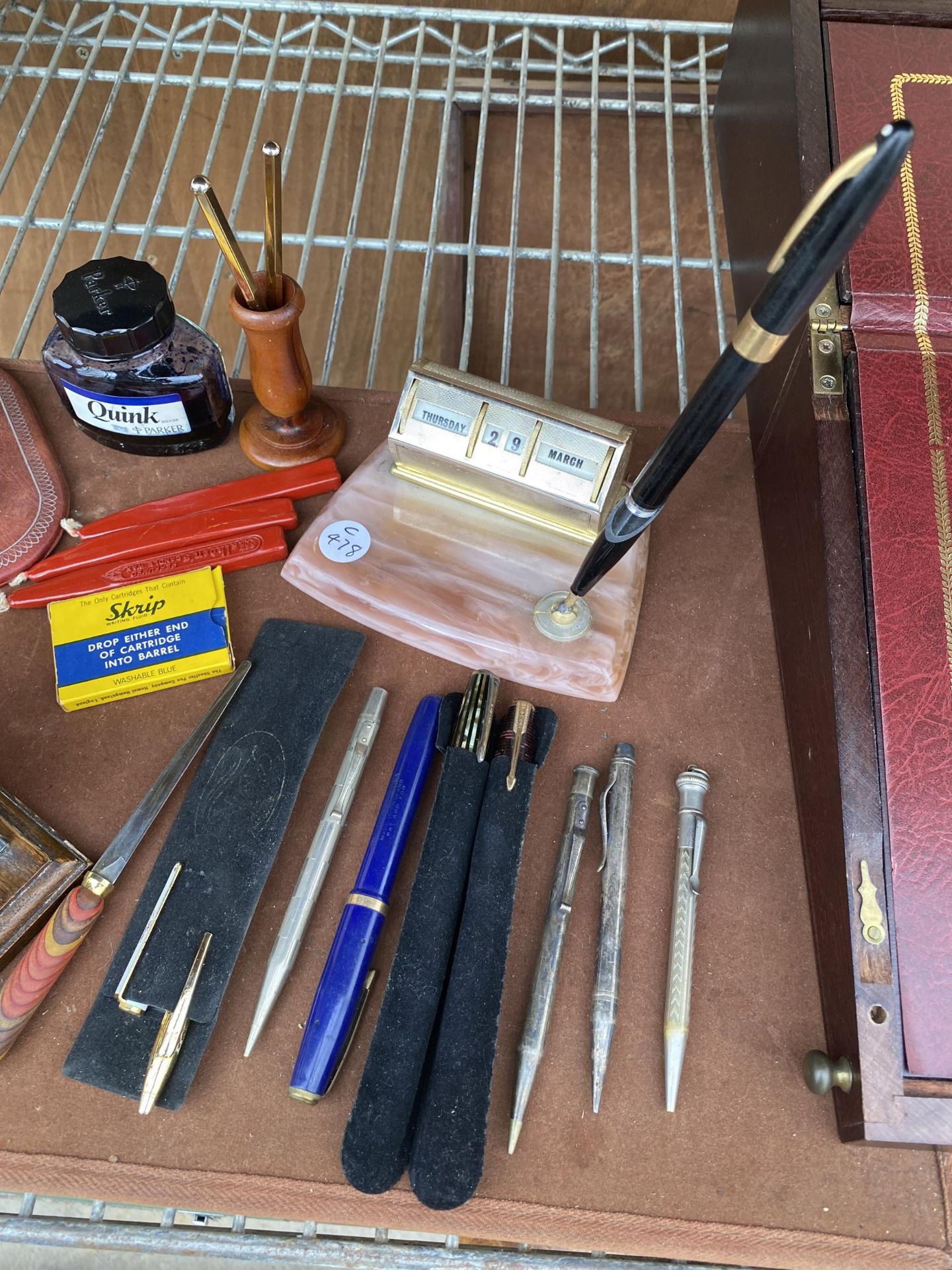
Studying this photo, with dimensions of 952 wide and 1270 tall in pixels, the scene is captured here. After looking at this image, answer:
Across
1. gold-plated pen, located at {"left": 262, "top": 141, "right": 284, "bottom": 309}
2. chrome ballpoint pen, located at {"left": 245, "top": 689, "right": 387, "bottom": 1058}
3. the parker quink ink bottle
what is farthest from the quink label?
chrome ballpoint pen, located at {"left": 245, "top": 689, "right": 387, "bottom": 1058}

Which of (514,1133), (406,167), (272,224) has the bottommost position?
(514,1133)

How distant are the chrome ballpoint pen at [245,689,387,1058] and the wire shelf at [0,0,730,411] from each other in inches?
11.8

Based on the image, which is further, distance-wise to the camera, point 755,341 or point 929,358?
point 929,358

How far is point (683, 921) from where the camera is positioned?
0.47 m

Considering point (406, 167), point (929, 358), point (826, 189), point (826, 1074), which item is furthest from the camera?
point (406, 167)

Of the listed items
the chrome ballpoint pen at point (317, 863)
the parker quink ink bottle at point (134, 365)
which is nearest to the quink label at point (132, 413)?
the parker quink ink bottle at point (134, 365)

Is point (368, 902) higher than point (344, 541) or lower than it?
lower

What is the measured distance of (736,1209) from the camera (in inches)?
16.6

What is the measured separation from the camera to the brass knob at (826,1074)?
42 centimetres

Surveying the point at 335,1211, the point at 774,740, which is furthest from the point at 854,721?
the point at 335,1211

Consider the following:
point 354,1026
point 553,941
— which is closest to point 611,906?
point 553,941

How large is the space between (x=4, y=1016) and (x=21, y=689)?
0.19m

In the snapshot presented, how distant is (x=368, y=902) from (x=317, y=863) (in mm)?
37

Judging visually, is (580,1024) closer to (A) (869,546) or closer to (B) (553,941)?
(B) (553,941)
